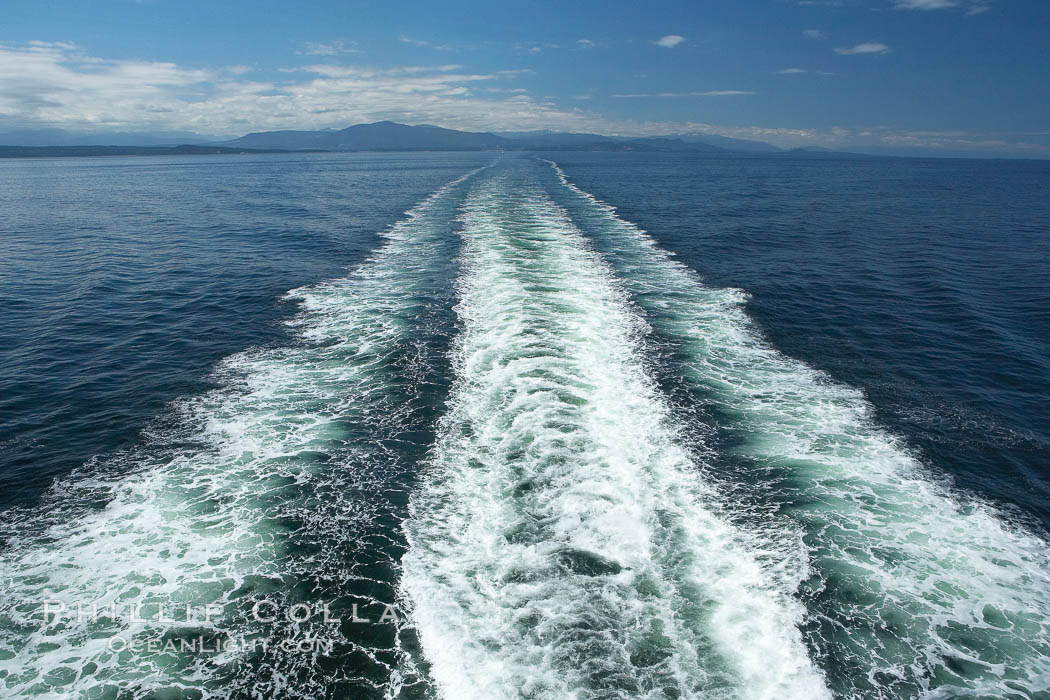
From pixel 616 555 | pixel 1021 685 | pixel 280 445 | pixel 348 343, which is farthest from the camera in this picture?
pixel 348 343

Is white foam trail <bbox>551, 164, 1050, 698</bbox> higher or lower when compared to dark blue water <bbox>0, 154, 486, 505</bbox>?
lower

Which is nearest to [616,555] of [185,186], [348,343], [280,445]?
[280,445]

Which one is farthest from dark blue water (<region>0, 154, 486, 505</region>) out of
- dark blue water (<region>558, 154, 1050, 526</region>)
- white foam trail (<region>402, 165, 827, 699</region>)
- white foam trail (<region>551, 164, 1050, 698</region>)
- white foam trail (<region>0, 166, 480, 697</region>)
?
dark blue water (<region>558, 154, 1050, 526</region>)

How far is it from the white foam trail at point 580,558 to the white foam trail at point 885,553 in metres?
1.25

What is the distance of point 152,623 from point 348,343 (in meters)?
12.7

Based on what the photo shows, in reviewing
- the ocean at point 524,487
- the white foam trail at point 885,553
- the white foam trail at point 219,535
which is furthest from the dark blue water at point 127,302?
the white foam trail at point 885,553

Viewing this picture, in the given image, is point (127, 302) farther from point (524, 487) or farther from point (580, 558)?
point (580, 558)

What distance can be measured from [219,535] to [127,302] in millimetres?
21275

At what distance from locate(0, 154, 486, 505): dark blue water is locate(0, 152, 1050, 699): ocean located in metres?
0.21

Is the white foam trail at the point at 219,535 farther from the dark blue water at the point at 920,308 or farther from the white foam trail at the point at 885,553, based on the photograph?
the dark blue water at the point at 920,308

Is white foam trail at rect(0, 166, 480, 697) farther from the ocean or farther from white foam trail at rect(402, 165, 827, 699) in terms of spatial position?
white foam trail at rect(402, 165, 827, 699)

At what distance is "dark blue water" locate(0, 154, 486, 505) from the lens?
1516 centimetres

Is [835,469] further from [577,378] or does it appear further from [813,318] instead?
[813,318]

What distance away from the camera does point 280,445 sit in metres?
14.2
